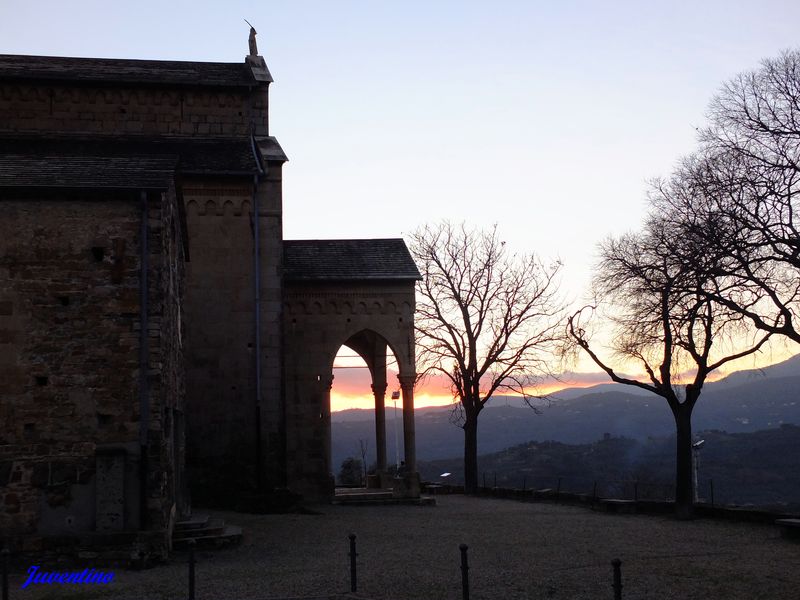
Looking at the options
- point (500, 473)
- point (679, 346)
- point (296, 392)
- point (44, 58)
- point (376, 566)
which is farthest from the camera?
point (500, 473)

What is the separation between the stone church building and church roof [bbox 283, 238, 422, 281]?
0.33ft

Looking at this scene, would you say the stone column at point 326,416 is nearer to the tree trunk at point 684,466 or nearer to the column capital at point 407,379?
the column capital at point 407,379

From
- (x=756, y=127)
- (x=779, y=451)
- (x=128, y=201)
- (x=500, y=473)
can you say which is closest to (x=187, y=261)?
(x=128, y=201)

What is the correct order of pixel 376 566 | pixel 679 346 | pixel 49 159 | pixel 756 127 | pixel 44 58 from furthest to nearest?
pixel 44 58 → pixel 679 346 → pixel 756 127 → pixel 49 159 → pixel 376 566

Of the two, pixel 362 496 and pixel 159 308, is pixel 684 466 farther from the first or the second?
pixel 159 308

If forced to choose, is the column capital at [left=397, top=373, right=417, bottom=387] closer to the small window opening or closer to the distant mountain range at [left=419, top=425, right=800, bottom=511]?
the small window opening

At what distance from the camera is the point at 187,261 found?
1123 inches

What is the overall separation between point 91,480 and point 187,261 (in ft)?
40.0

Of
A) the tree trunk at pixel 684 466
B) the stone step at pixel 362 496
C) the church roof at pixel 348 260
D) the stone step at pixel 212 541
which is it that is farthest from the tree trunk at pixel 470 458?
the stone step at pixel 212 541

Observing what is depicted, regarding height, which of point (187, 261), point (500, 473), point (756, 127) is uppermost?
point (756, 127)

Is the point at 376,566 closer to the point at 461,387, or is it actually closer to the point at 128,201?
the point at 128,201

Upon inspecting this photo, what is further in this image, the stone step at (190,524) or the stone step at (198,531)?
the stone step at (190,524)

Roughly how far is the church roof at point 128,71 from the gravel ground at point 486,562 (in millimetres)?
14127
